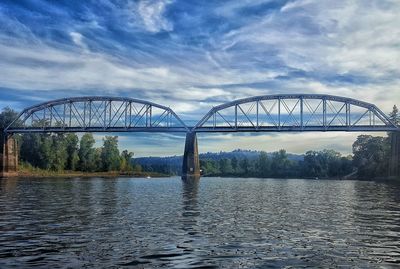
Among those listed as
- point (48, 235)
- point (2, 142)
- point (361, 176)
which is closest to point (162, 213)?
point (48, 235)

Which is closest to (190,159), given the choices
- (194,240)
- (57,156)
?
(57,156)

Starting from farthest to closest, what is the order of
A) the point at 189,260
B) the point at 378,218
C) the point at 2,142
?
1. the point at 2,142
2. the point at 378,218
3. the point at 189,260

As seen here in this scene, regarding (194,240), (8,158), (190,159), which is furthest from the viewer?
(190,159)

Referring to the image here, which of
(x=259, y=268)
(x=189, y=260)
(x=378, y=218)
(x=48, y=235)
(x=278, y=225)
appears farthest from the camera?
(x=378, y=218)

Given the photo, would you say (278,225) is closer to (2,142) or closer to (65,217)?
(65,217)

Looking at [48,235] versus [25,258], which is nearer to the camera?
[25,258]

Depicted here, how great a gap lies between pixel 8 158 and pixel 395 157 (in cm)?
13096

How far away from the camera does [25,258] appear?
668 inches

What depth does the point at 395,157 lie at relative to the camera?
159500 millimetres

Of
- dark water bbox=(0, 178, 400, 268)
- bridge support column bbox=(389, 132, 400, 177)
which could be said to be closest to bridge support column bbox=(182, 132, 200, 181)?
bridge support column bbox=(389, 132, 400, 177)

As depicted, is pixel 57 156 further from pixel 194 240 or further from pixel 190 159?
pixel 194 240

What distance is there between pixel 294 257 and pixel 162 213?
16.8 metres

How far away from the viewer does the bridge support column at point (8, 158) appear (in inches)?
6156

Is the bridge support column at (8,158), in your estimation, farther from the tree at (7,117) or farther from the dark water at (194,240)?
the dark water at (194,240)
